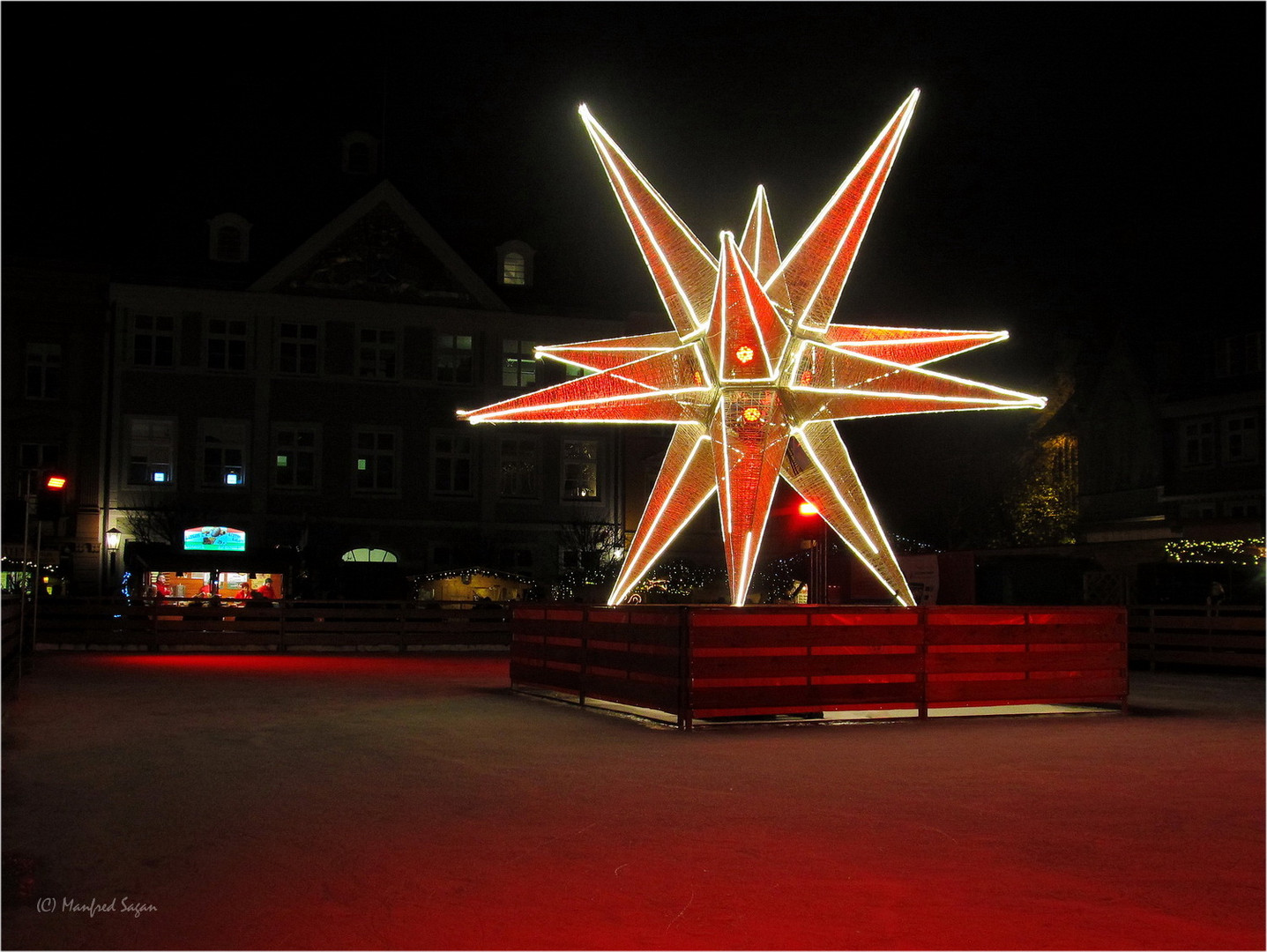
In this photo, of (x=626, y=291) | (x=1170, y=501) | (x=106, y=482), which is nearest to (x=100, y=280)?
(x=106, y=482)

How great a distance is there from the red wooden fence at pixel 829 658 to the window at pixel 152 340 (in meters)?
27.5

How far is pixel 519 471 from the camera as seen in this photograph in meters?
45.2

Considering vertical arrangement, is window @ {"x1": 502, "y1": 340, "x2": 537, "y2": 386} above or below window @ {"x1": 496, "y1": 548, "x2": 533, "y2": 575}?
above

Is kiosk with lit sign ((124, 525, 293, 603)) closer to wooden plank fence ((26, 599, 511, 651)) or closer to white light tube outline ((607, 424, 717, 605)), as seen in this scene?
wooden plank fence ((26, 599, 511, 651))

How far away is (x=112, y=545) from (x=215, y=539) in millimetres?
3002

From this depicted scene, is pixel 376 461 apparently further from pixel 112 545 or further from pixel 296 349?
pixel 112 545

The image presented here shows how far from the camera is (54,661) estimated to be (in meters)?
25.2

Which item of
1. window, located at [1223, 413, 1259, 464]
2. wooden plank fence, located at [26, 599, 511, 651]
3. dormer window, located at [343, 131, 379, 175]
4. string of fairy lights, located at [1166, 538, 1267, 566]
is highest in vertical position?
dormer window, located at [343, 131, 379, 175]

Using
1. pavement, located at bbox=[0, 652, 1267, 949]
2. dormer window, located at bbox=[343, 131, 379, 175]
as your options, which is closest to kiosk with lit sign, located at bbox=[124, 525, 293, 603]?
dormer window, located at bbox=[343, 131, 379, 175]

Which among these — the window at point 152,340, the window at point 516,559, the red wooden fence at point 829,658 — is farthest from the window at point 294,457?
the red wooden fence at point 829,658

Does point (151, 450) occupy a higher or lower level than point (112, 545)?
higher

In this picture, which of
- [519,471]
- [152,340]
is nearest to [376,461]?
[519,471]

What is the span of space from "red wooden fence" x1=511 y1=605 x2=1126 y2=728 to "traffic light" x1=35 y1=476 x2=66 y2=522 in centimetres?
891

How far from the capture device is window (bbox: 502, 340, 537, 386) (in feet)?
148
